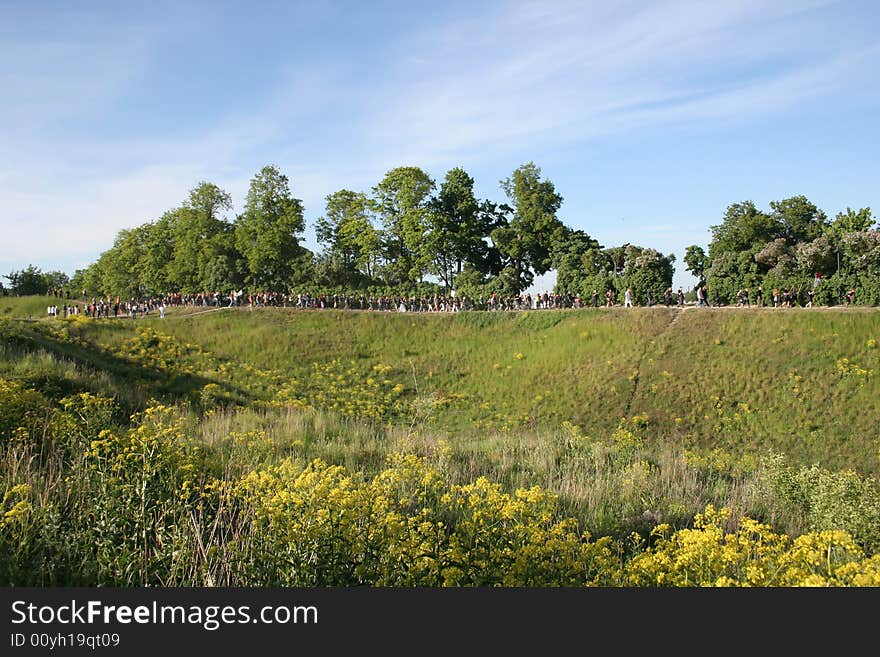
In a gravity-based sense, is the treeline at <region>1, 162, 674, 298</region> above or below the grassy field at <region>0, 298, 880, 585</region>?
above

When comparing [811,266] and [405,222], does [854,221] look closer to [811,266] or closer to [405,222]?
[811,266]

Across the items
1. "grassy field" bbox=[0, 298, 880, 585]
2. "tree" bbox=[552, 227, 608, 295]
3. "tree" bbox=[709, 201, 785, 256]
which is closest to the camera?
"grassy field" bbox=[0, 298, 880, 585]

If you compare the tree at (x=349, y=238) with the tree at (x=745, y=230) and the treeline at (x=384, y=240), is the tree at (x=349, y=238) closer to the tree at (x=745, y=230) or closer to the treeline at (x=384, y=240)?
the treeline at (x=384, y=240)

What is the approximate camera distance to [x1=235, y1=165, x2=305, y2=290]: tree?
194 feet

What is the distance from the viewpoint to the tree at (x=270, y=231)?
59.3 meters

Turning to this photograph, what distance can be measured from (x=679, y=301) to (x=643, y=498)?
3343 centimetres

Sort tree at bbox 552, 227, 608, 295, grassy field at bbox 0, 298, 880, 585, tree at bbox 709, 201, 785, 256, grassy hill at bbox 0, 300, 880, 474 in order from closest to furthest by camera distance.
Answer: grassy field at bbox 0, 298, 880, 585 → grassy hill at bbox 0, 300, 880, 474 → tree at bbox 552, 227, 608, 295 → tree at bbox 709, 201, 785, 256

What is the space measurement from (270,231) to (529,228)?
975 inches

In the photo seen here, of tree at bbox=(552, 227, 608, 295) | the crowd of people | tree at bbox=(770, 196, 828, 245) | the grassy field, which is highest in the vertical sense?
tree at bbox=(770, 196, 828, 245)

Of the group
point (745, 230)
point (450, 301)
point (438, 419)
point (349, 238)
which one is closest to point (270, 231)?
point (349, 238)

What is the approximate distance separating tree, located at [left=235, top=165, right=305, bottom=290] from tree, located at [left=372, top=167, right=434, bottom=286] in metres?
8.43

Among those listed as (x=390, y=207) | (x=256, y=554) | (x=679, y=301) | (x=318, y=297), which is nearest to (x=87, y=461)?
(x=256, y=554)

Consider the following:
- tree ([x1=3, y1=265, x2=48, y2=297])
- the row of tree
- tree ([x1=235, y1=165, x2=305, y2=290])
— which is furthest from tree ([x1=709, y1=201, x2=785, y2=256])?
tree ([x1=3, y1=265, x2=48, y2=297])

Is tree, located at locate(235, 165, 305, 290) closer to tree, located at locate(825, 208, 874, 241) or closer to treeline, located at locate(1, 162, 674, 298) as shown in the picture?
treeline, located at locate(1, 162, 674, 298)
